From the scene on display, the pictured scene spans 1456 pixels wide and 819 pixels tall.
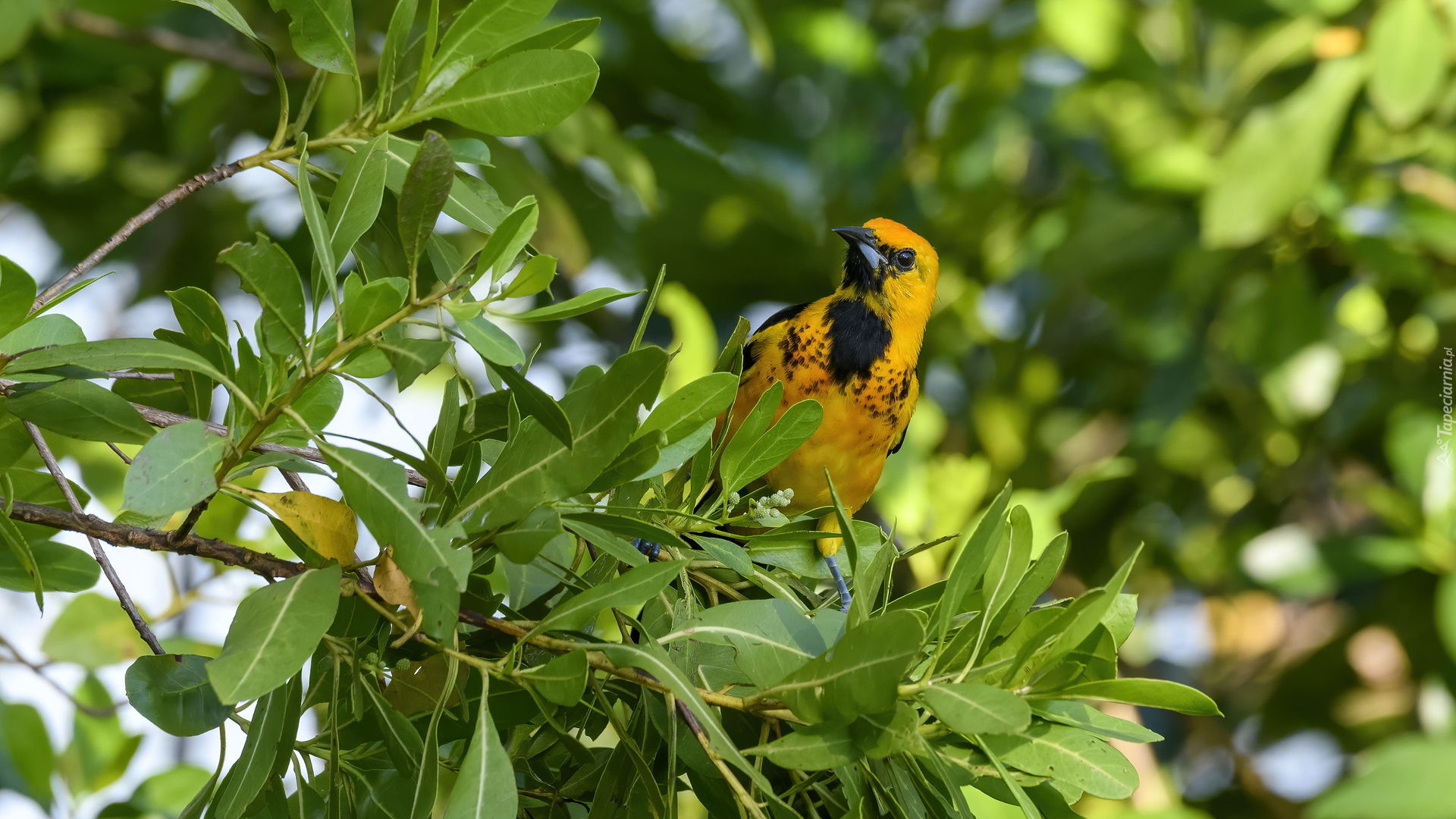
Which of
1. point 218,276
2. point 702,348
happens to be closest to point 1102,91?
point 702,348

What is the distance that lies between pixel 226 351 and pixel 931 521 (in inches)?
98.2

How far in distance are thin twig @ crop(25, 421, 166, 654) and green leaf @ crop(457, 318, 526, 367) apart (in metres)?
0.44

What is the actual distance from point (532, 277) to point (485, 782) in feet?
1.47

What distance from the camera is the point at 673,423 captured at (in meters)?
Answer: 1.20

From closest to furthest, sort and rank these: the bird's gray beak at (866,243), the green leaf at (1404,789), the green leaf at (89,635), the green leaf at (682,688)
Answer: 1. the green leaf at (682,688)
2. the green leaf at (89,635)
3. the green leaf at (1404,789)
4. the bird's gray beak at (866,243)

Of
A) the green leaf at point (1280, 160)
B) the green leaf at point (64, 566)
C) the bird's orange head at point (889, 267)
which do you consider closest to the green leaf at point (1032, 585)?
the green leaf at point (64, 566)

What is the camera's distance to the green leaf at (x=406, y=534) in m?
0.94

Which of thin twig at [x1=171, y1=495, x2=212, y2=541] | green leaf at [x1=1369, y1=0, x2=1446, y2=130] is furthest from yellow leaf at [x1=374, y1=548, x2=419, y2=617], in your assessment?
green leaf at [x1=1369, y1=0, x2=1446, y2=130]

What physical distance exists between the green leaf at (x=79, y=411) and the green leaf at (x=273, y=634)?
0.78 feet

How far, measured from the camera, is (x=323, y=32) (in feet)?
4.04

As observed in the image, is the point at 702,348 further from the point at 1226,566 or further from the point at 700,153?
the point at 1226,566

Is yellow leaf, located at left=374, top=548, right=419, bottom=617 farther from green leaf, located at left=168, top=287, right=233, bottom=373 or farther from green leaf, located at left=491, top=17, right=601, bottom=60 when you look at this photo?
green leaf, located at left=491, top=17, right=601, bottom=60

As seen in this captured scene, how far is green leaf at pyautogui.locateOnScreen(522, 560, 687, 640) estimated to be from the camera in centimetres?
108

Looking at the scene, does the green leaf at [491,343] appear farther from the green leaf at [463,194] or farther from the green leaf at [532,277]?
the green leaf at [463,194]
